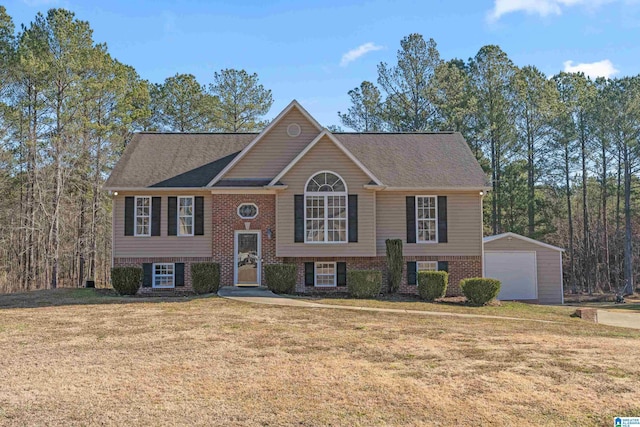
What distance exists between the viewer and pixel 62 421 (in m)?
6.04

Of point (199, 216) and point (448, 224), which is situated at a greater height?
point (199, 216)

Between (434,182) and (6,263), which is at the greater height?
(434,182)

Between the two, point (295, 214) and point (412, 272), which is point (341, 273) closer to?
point (412, 272)

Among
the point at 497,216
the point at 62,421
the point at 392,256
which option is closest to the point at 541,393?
the point at 62,421

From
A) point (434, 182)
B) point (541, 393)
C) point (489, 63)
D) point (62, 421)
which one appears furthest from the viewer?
point (489, 63)

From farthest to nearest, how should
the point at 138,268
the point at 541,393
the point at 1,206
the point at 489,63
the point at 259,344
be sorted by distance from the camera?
1. the point at 489,63
2. the point at 1,206
3. the point at 138,268
4. the point at 259,344
5. the point at 541,393

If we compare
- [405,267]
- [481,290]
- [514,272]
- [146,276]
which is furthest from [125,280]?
[514,272]

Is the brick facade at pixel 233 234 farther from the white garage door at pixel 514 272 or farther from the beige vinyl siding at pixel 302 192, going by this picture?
the white garage door at pixel 514 272

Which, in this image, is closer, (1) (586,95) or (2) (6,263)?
(2) (6,263)

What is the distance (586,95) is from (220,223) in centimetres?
2620

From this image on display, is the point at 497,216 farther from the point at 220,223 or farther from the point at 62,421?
the point at 62,421

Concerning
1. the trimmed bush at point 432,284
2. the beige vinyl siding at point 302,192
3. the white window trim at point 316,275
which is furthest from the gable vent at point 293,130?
the trimmed bush at point 432,284

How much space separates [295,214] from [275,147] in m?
2.80

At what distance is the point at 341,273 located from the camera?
20.5 m
